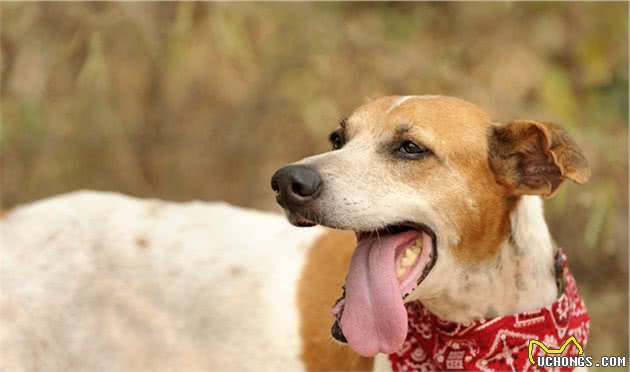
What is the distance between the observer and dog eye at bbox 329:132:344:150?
11.8 ft

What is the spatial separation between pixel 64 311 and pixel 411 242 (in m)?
1.84

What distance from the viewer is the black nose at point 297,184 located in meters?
2.95

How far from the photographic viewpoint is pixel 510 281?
11.0 ft

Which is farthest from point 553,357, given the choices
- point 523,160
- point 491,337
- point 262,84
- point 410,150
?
point 262,84

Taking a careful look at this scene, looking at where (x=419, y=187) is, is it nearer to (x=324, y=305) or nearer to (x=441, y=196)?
(x=441, y=196)

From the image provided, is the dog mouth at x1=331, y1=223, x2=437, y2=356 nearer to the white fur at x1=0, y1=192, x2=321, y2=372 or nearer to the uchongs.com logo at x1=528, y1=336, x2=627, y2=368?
the uchongs.com logo at x1=528, y1=336, x2=627, y2=368

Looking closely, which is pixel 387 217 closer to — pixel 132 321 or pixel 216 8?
pixel 132 321

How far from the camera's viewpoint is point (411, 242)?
10.5ft

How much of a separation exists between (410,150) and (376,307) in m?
0.63

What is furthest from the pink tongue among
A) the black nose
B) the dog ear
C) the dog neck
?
the dog ear

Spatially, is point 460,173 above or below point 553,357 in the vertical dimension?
above

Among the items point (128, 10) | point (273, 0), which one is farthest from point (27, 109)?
point (273, 0)

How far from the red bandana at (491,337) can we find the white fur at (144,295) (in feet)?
2.23

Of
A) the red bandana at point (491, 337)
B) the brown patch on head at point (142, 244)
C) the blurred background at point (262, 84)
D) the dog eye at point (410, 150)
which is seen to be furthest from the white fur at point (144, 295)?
the blurred background at point (262, 84)
